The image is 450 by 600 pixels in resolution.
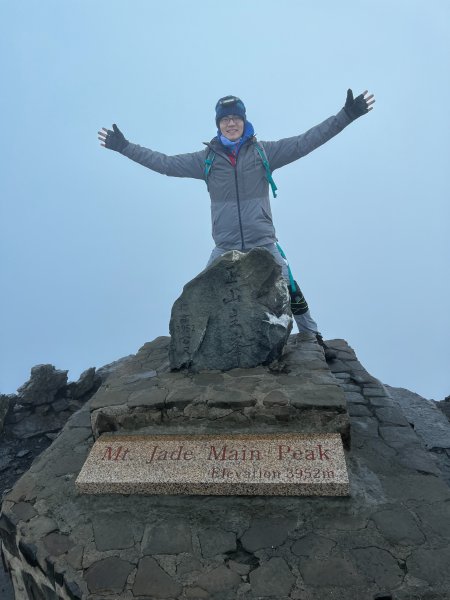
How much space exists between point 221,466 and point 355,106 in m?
4.44

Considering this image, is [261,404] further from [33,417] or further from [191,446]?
[33,417]

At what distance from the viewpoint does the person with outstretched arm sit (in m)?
5.81

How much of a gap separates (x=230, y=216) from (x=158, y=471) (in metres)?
3.37

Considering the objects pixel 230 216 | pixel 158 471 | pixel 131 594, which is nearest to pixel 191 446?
pixel 158 471

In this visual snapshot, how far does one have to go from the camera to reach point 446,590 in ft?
9.31

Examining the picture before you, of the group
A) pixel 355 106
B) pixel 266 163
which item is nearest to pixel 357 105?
pixel 355 106

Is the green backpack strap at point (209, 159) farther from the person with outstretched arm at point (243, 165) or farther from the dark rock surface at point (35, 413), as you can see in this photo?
the dark rock surface at point (35, 413)

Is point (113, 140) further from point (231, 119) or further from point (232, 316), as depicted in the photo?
point (232, 316)

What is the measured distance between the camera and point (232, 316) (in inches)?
199

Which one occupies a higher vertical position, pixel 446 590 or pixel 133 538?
pixel 133 538

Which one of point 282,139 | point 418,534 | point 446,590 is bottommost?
point 446,590

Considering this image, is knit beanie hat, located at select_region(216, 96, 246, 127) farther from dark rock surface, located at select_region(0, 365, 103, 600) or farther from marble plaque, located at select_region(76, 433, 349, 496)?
dark rock surface, located at select_region(0, 365, 103, 600)

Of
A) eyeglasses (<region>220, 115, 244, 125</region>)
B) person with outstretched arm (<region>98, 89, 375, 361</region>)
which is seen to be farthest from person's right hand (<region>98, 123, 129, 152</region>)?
eyeglasses (<region>220, 115, 244, 125</region>)

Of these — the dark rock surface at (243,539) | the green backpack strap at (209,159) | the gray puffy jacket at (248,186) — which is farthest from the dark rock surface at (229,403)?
the green backpack strap at (209,159)
